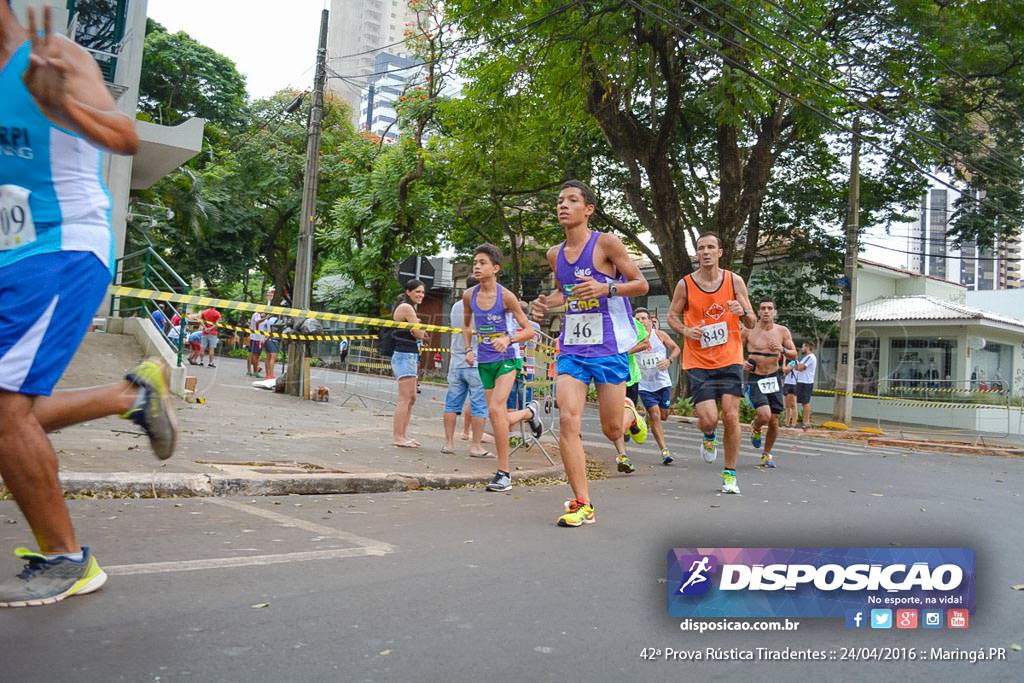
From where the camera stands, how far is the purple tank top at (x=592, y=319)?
5367 millimetres

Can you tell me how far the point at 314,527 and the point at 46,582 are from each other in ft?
5.90

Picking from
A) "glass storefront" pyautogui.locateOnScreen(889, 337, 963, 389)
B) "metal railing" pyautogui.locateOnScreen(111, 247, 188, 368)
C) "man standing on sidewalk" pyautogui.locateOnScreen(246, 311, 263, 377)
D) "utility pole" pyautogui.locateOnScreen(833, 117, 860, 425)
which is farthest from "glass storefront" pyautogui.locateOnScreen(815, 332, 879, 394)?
"metal railing" pyautogui.locateOnScreen(111, 247, 188, 368)

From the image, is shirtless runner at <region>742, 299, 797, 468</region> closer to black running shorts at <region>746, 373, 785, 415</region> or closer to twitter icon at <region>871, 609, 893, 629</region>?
black running shorts at <region>746, 373, 785, 415</region>

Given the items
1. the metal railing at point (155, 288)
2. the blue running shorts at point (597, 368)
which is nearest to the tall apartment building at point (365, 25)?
the metal railing at point (155, 288)

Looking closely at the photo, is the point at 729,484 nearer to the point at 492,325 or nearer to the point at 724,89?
the point at 492,325

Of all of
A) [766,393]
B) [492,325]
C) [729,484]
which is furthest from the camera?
[766,393]

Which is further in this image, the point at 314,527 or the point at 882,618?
the point at 314,527

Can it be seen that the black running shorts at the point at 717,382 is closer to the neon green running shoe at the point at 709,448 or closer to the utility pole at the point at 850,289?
the neon green running shoe at the point at 709,448

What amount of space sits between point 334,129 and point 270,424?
33.7m

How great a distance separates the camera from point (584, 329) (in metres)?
5.42

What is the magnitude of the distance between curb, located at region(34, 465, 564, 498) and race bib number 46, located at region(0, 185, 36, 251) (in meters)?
2.55

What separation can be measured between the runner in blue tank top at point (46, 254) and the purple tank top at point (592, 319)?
3.03 m

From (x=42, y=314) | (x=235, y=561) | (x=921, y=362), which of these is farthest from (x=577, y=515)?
(x=921, y=362)

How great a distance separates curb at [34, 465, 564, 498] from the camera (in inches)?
203
